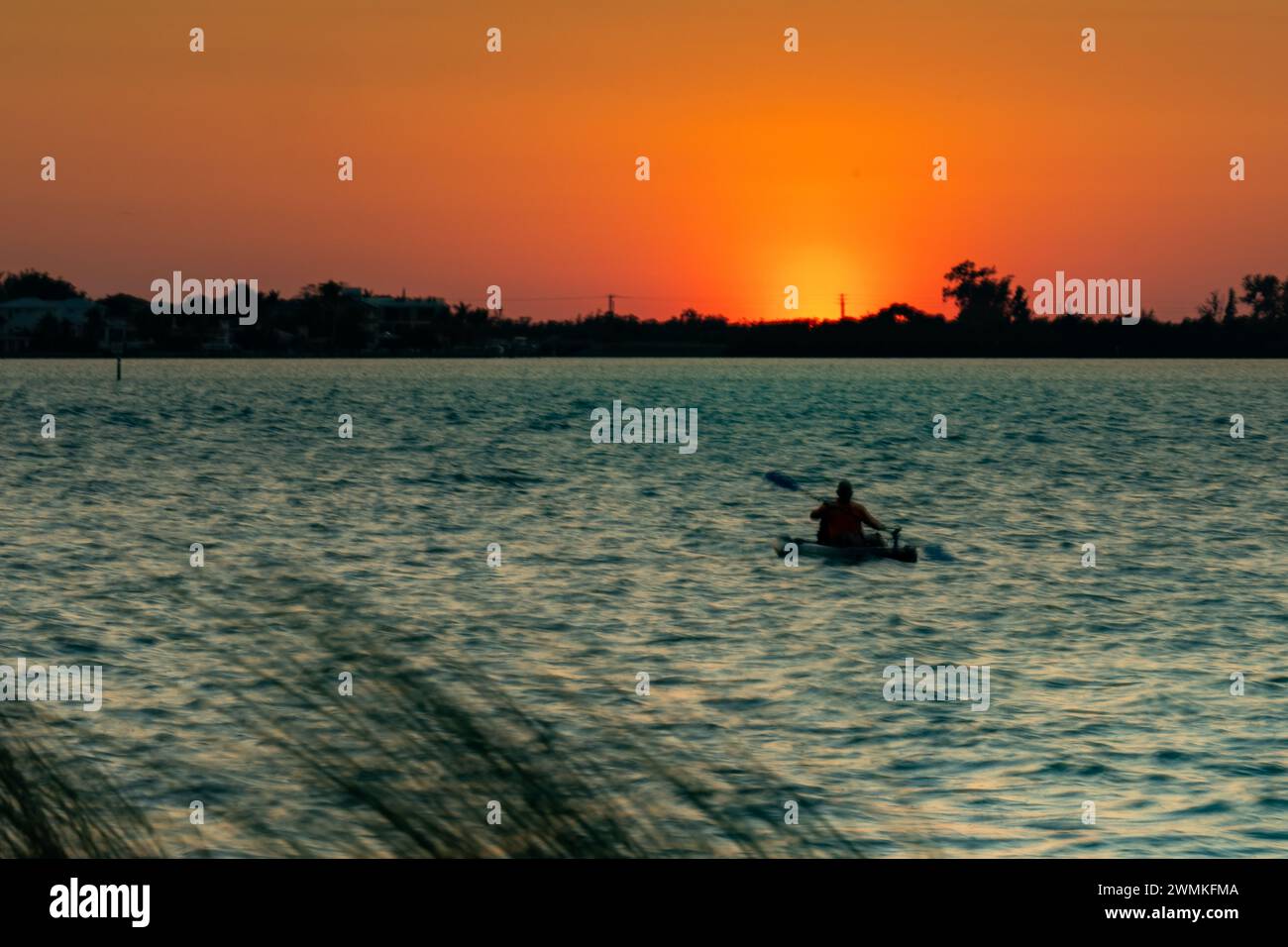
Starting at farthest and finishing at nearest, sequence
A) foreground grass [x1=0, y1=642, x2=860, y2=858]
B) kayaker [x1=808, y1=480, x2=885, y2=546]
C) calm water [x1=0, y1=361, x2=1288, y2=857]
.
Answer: kayaker [x1=808, y1=480, x2=885, y2=546], calm water [x1=0, y1=361, x2=1288, y2=857], foreground grass [x1=0, y1=642, x2=860, y2=858]

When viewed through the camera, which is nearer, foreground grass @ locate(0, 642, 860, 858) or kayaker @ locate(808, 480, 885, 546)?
foreground grass @ locate(0, 642, 860, 858)

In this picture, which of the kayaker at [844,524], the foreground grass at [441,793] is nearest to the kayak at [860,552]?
the kayaker at [844,524]

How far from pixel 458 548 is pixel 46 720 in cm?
1991

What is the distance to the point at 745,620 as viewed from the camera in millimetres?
27750

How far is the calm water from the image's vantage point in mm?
16703

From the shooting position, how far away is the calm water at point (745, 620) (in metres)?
16.7

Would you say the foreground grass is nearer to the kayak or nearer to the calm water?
the calm water

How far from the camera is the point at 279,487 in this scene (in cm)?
5731

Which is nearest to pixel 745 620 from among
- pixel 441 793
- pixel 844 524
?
pixel 844 524

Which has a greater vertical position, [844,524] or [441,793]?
[844,524]

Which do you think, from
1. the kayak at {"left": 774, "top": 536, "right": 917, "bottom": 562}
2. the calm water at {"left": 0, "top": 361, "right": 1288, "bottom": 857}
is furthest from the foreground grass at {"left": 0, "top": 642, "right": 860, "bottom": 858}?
the kayak at {"left": 774, "top": 536, "right": 917, "bottom": 562}

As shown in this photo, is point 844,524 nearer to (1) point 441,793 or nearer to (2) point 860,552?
Answer: (2) point 860,552

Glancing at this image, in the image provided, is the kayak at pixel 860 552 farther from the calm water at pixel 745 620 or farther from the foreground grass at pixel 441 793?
the foreground grass at pixel 441 793

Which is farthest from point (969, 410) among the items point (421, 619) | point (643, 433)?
point (421, 619)
